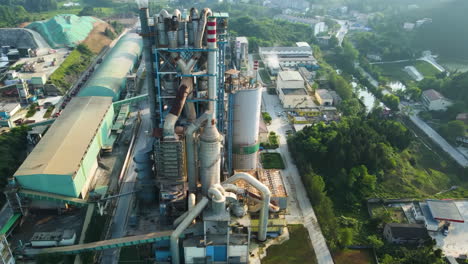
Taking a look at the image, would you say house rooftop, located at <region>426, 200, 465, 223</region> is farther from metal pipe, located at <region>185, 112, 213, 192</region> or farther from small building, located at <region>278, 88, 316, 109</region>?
small building, located at <region>278, 88, 316, 109</region>

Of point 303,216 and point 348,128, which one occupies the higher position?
point 348,128

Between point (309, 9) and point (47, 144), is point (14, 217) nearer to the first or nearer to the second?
point (47, 144)

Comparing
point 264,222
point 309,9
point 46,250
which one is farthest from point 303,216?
point 309,9

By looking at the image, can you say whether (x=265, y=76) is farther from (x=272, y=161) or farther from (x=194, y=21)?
(x=194, y=21)

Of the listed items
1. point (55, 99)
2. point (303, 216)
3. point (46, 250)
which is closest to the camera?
point (46, 250)

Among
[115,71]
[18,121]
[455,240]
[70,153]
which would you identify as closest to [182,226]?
[70,153]

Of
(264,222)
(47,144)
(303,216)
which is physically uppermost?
(47,144)

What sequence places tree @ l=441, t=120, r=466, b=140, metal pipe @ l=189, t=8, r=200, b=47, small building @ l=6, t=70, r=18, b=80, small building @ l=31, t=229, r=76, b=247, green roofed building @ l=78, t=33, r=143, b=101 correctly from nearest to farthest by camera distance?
1. small building @ l=31, t=229, r=76, b=247
2. metal pipe @ l=189, t=8, r=200, b=47
3. tree @ l=441, t=120, r=466, b=140
4. green roofed building @ l=78, t=33, r=143, b=101
5. small building @ l=6, t=70, r=18, b=80

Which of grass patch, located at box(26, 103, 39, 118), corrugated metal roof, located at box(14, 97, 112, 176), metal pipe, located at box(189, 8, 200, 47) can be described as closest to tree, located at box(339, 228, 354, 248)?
metal pipe, located at box(189, 8, 200, 47)
